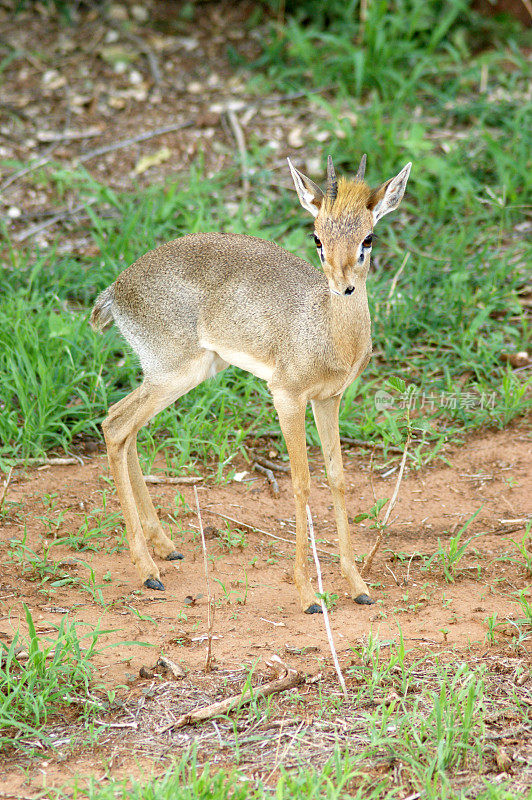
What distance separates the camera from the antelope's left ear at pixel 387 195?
4.12 meters

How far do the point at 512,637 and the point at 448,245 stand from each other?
168 inches

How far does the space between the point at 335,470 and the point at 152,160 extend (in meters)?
4.93

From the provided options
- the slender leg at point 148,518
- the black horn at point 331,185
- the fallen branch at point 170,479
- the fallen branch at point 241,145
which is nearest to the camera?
the black horn at point 331,185

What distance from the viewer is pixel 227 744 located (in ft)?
11.1

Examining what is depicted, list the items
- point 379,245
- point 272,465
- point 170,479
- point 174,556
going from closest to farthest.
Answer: point 174,556 < point 170,479 < point 272,465 < point 379,245

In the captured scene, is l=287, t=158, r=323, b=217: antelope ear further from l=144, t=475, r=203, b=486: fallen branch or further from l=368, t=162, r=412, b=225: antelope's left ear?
l=144, t=475, r=203, b=486: fallen branch

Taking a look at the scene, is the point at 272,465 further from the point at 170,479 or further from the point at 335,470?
the point at 335,470

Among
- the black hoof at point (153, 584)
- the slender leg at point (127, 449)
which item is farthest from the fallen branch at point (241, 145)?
the black hoof at point (153, 584)

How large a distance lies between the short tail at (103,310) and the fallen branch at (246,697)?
7.31ft

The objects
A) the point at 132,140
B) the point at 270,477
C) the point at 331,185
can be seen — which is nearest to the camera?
the point at 331,185

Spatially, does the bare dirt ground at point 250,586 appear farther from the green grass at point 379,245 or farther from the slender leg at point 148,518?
the green grass at point 379,245

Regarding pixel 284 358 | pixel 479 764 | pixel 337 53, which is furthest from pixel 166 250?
pixel 337 53

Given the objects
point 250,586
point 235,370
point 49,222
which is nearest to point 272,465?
point 235,370

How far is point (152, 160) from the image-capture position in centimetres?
866
